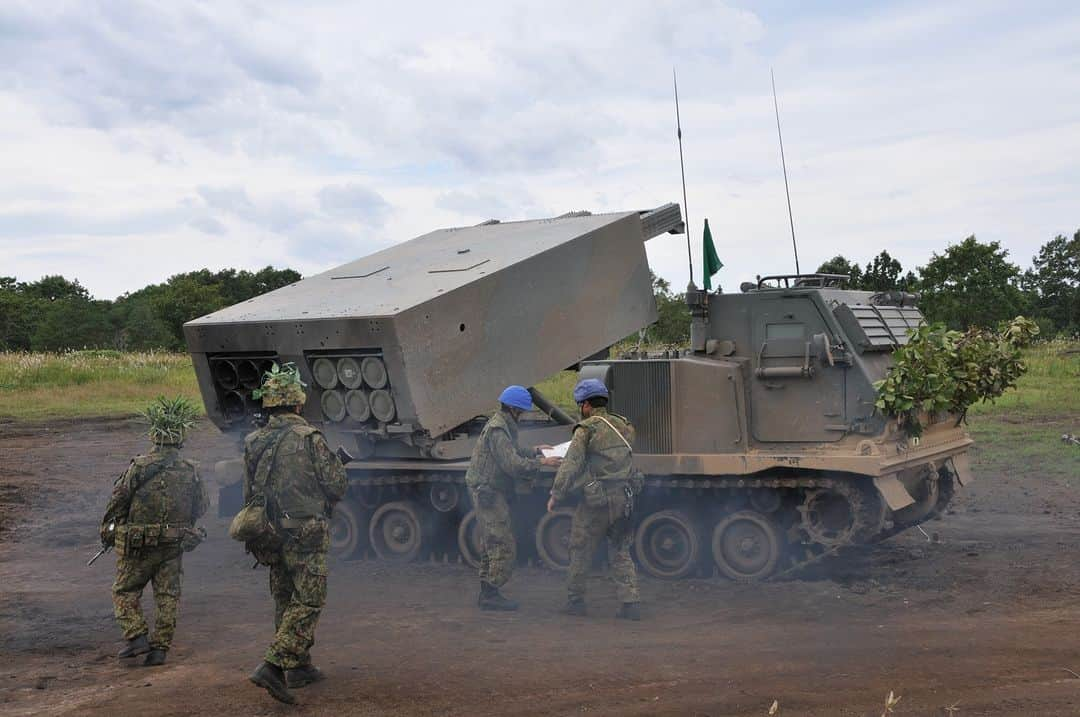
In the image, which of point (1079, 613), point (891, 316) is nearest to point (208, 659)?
point (1079, 613)

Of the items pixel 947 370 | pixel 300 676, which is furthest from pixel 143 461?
pixel 947 370

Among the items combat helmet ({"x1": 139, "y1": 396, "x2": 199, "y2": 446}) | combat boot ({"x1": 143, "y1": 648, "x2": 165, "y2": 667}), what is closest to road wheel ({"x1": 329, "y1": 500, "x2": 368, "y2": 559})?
combat helmet ({"x1": 139, "y1": 396, "x2": 199, "y2": 446})

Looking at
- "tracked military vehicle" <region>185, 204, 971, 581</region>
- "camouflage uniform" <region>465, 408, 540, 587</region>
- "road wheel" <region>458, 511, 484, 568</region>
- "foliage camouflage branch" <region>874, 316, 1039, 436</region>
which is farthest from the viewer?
"road wheel" <region>458, 511, 484, 568</region>

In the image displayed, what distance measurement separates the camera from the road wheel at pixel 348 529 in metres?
11.0

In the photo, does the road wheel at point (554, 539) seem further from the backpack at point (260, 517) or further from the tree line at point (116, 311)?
the tree line at point (116, 311)

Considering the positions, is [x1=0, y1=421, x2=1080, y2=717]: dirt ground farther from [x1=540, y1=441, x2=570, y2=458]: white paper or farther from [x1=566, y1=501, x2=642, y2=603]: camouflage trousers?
[x1=540, y1=441, x2=570, y2=458]: white paper

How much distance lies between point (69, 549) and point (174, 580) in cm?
478

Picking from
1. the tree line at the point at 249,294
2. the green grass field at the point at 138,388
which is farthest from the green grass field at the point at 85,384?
the tree line at the point at 249,294

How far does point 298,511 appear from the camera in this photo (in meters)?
6.59

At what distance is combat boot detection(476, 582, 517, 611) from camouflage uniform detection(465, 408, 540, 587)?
5cm

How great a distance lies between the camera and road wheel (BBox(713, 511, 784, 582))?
9531mm

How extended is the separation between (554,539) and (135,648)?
404 centimetres

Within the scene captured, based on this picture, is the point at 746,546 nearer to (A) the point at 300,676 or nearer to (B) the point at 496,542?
(B) the point at 496,542

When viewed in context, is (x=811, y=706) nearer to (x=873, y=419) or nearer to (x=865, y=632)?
(x=865, y=632)
